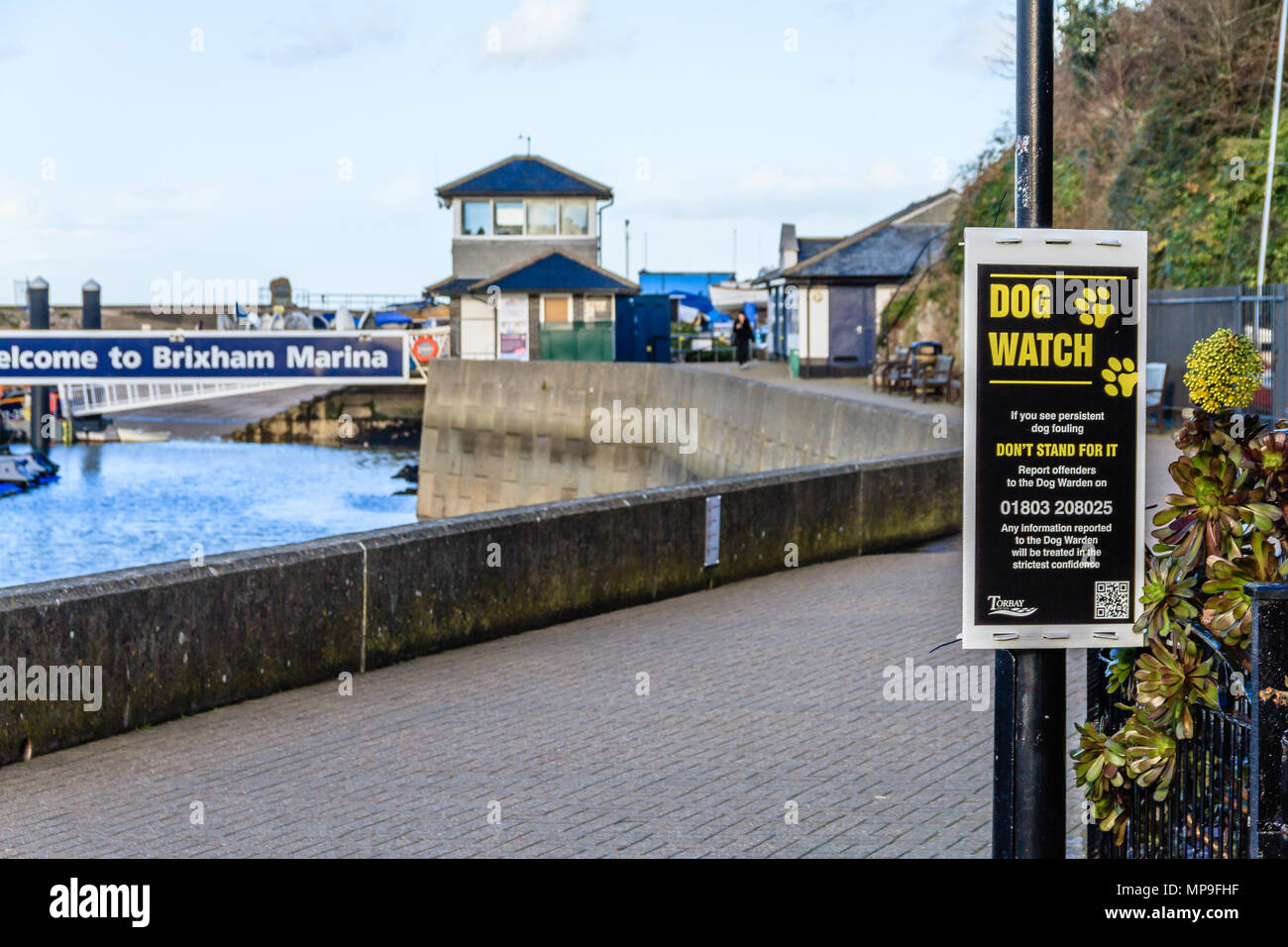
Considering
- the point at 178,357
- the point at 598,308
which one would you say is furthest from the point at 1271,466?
the point at 598,308

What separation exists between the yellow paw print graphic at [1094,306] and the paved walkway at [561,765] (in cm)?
224

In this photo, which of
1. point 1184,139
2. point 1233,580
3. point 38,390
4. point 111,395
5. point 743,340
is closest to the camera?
point 1233,580

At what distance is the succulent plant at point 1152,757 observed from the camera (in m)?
4.39

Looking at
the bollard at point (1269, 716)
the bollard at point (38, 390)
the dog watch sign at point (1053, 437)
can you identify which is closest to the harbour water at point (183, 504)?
the bollard at point (38, 390)

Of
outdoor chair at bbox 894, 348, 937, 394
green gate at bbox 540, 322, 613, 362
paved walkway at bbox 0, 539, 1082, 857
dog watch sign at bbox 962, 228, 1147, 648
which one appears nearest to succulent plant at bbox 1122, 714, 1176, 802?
dog watch sign at bbox 962, 228, 1147, 648

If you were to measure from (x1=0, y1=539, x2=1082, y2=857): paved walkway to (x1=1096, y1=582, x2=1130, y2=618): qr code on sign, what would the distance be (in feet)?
5.37

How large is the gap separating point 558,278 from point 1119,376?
4805 cm

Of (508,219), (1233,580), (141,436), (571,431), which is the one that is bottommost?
(141,436)

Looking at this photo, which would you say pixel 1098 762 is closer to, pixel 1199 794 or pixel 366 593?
pixel 1199 794

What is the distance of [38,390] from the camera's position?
2827 inches

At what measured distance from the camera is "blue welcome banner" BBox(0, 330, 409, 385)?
42.9 meters

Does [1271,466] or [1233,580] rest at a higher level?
[1271,466]

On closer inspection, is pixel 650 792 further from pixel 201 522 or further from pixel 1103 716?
pixel 201 522
